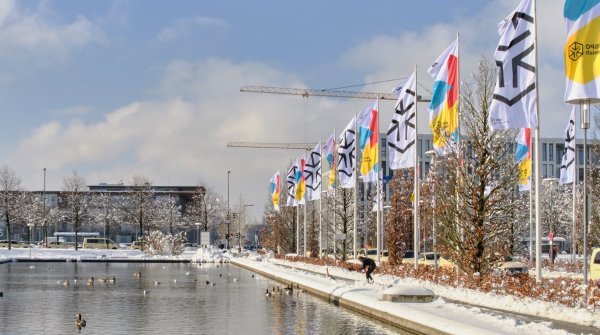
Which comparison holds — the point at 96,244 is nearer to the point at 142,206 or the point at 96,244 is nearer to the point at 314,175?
the point at 142,206

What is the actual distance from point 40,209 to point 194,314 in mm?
90443

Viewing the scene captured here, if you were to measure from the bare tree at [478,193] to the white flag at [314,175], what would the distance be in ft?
70.7

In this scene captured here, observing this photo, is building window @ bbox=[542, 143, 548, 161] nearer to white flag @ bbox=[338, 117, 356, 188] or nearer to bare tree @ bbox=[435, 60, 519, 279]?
white flag @ bbox=[338, 117, 356, 188]

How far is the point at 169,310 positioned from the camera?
2717 cm

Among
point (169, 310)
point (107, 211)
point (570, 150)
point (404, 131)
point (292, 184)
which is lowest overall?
point (169, 310)

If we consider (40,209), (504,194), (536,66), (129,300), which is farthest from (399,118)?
(40,209)

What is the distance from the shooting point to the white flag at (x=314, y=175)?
51625mm

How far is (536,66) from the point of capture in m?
24.1

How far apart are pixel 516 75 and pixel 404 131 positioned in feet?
35.2

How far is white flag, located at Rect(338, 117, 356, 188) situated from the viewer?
4322 centimetres

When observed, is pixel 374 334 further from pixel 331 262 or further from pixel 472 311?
pixel 331 262

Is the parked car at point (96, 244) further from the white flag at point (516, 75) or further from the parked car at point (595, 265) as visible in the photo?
the white flag at point (516, 75)

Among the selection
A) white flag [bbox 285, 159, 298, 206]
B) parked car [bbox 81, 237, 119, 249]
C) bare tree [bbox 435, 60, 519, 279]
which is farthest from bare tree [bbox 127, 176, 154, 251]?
bare tree [bbox 435, 60, 519, 279]

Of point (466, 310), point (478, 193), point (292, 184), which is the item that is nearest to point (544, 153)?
point (292, 184)
